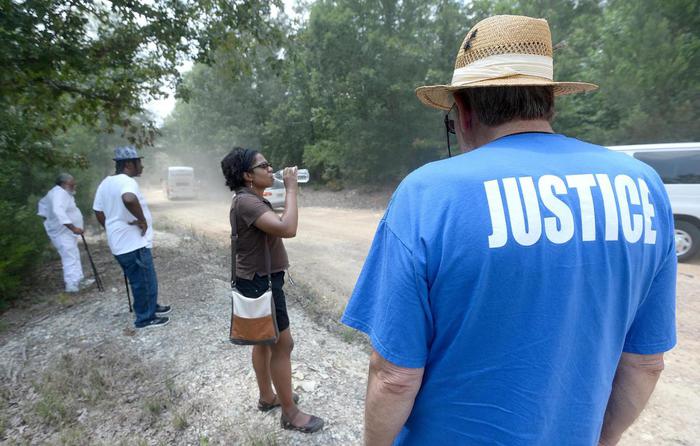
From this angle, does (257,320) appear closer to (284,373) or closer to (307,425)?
(284,373)

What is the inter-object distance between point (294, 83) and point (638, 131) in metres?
16.0

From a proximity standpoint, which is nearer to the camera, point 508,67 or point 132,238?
point 508,67

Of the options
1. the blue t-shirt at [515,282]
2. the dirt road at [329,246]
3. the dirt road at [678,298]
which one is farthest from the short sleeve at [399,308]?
the dirt road at [329,246]

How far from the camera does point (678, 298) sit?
4.99m

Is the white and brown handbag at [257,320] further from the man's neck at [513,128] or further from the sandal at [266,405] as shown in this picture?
the man's neck at [513,128]

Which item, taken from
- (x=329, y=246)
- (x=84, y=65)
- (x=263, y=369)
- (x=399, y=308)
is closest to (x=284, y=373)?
(x=263, y=369)

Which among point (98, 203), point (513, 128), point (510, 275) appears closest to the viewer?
point (510, 275)

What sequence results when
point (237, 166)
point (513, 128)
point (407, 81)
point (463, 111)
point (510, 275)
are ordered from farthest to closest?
1. point (407, 81)
2. point (237, 166)
3. point (463, 111)
4. point (513, 128)
5. point (510, 275)

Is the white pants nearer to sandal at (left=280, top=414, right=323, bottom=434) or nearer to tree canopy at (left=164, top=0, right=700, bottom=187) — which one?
tree canopy at (left=164, top=0, right=700, bottom=187)

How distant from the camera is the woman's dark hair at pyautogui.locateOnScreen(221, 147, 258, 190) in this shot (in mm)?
2484

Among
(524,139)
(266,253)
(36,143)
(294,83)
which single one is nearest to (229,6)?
(36,143)

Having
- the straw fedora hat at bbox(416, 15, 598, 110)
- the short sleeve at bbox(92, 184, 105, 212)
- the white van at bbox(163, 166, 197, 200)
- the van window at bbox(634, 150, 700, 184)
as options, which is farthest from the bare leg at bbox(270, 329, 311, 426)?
the white van at bbox(163, 166, 197, 200)

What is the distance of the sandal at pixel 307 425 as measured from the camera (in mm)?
2576

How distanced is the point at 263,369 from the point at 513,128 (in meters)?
2.27
